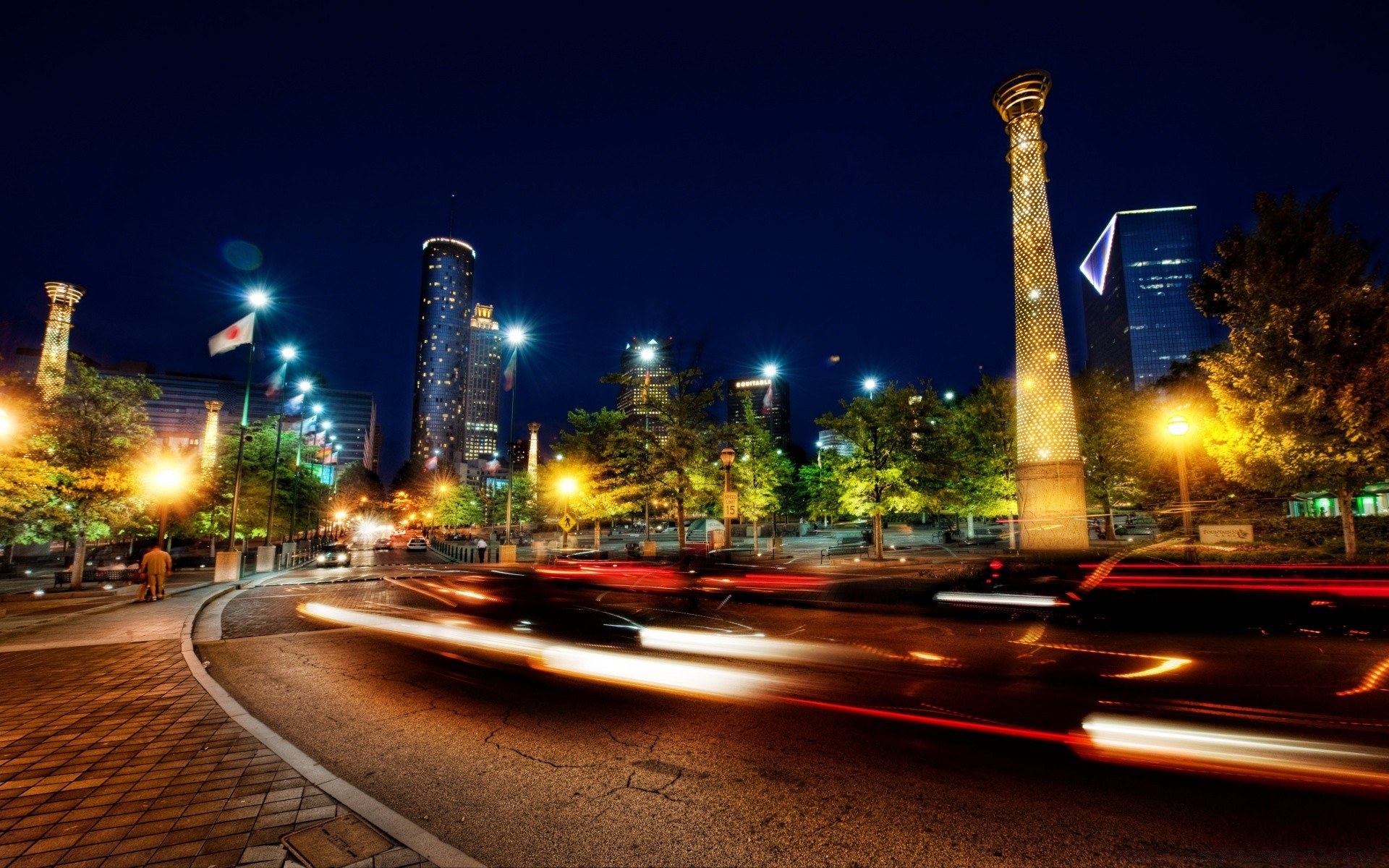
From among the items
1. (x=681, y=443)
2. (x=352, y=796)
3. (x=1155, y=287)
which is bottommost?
Answer: (x=352, y=796)

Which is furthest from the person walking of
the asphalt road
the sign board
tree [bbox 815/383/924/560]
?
the sign board

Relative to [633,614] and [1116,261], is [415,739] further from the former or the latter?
[1116,261]

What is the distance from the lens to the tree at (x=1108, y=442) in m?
36.2

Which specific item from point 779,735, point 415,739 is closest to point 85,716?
point 415,739

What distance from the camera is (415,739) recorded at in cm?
605

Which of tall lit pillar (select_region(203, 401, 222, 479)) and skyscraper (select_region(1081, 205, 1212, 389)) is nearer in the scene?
tall lit pillar (select_region(203, 401, 222, 479))

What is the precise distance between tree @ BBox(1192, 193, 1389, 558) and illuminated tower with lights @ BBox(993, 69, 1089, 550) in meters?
9.26

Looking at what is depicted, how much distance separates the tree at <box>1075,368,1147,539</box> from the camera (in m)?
36.2

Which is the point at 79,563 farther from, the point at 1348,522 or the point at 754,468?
the point at 1348,522

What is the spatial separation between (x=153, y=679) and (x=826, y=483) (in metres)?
34.2

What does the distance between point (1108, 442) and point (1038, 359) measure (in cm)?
1187

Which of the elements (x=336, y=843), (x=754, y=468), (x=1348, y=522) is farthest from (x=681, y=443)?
(x=336, y=843)

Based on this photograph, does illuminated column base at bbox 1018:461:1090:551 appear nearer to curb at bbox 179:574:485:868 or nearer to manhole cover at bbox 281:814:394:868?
curb at bbox 179:574:485:868

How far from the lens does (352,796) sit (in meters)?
4.47
